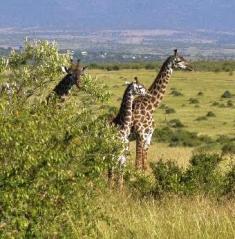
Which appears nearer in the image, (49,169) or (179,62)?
(49,169)

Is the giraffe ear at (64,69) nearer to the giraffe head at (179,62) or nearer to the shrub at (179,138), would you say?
the giraffe head at (179,62)

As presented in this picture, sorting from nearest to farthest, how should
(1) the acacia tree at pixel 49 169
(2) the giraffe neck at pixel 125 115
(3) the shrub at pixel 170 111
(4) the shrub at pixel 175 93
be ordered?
(1) the acacia tree at pixel 49 169, (2) the giraffe neck at pixel 125 115, (3) the shrub at pixel 170 111, (4) the shrub at pixel 175 93

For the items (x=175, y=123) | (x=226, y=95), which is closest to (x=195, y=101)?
(x=226, y=95)

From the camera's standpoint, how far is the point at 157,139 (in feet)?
118

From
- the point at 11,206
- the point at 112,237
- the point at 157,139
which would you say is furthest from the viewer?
the point at 157,139

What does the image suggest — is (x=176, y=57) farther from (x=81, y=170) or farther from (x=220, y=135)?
(x=220, y=135)

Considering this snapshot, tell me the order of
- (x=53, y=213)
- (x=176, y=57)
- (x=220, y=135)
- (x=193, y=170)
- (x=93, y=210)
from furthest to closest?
(x=220, y=135) < (x=176, y=57) < (x=193, y=170) < (x=93, y=210) < (x=53, y=213)

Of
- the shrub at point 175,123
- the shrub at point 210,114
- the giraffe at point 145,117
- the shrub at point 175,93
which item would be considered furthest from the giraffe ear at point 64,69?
the shrub at point 175,93

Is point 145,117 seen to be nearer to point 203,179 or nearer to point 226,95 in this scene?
point 203,179

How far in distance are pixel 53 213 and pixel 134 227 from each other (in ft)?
5.35

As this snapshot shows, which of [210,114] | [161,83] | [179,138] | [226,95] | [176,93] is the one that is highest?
[161,83]

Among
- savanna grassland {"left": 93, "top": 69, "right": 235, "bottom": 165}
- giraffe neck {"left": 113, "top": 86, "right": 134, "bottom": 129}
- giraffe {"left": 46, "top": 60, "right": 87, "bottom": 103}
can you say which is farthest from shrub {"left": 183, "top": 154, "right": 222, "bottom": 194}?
savanna grassland {"left": 93, "top": 69, "right": 235, "bottom": 165}

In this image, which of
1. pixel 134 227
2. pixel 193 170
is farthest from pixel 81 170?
pixel 193 170

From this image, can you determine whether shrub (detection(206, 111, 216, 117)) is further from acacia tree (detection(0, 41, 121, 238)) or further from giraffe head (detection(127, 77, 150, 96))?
acacia tree (detection(0, 41, 121, 238))
